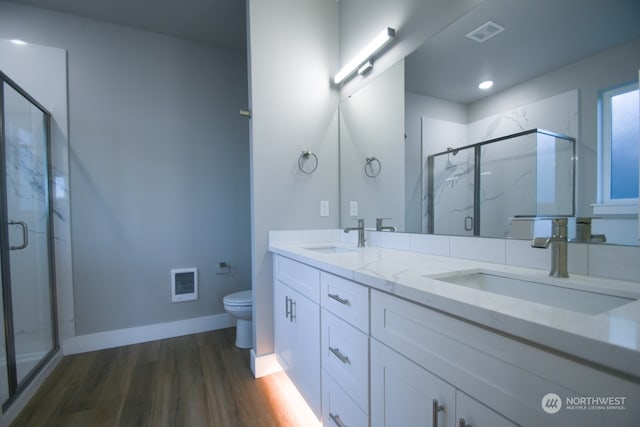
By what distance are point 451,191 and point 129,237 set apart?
2482 millimetres

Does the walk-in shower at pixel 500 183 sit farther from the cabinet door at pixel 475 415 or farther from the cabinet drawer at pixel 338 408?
the cabinet drawer at pixel 338 408

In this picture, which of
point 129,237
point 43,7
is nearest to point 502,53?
point 129,237

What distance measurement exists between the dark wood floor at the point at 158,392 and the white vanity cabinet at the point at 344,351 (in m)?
0.48

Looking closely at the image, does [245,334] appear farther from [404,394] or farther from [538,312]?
[538,312]

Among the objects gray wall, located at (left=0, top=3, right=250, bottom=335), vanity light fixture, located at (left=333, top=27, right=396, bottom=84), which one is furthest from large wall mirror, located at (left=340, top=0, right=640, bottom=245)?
gray wall, located at (left=0, top=3, right=250, bottom=335)

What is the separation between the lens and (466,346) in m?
0.60

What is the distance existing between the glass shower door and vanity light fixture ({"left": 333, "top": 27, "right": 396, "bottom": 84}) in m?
2.06

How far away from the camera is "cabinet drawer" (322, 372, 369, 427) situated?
96cm

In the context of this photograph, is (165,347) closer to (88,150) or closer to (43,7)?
(88,150)

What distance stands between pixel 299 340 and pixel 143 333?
5.61 feet

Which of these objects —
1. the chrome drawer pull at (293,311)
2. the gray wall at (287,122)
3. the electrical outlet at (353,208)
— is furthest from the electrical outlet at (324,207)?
the chrome drawer pull at (293,311)

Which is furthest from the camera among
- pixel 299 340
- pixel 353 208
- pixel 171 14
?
pixel 171 14

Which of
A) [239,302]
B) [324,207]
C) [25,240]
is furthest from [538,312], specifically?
[25,240]

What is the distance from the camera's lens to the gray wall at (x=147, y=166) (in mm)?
2203
